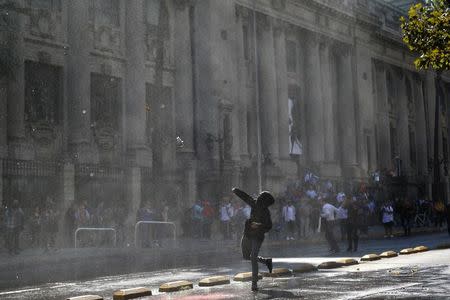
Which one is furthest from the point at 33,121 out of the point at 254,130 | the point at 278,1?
the point at 278,1

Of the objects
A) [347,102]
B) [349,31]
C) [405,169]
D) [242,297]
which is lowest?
[242,297]

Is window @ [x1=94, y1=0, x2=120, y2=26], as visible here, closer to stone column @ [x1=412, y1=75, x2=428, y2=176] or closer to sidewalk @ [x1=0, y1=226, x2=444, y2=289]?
sidewalk @ [x1=0, y1=226, x2=444, y2=289]

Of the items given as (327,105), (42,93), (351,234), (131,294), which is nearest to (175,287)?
(131,294)

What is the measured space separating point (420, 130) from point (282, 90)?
2600 centimetres

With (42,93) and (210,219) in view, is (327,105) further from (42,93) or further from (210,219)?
(42,93)

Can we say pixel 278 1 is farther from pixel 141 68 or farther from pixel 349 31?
pixel 141 68

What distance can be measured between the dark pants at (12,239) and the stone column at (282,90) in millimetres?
27041

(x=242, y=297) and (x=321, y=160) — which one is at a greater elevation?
(x=321, y=160)

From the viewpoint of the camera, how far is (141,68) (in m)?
40.3

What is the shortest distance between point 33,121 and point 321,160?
25.7 metres

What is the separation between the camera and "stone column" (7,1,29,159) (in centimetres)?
3256

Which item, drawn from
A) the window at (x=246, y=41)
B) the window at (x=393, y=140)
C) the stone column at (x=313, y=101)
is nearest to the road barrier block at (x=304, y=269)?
the window at (x=246, y=41)

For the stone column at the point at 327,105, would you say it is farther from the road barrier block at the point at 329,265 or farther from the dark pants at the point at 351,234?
the road barrier block at the point at 329,265

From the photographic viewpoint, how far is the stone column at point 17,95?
32.6 m
